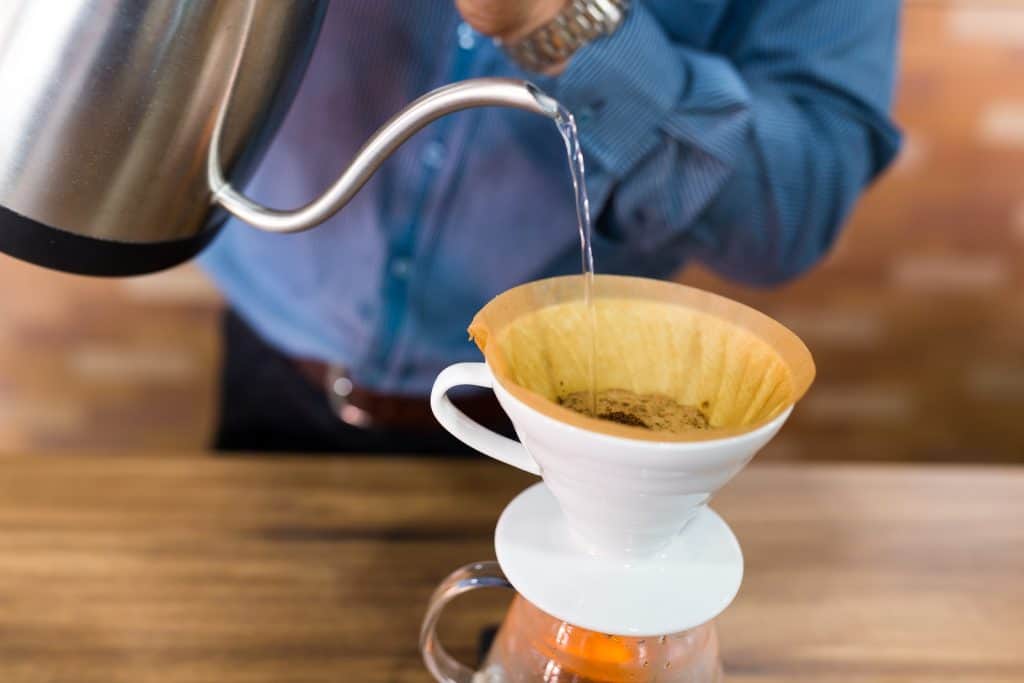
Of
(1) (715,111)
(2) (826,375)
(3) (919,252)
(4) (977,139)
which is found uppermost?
(1) (715,111)

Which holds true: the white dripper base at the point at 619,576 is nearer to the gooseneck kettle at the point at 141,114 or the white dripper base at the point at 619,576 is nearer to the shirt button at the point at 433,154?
the gooseneck kettle at the point at 141,114

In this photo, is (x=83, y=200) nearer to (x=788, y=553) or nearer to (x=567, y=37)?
(x=567, y=37)

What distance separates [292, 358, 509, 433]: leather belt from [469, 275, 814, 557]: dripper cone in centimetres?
59

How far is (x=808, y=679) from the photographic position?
711 mm

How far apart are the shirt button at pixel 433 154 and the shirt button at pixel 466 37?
0.10 meters

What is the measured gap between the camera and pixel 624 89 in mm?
873

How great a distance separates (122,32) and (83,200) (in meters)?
0.10

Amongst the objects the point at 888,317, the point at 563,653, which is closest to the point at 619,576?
the point at 563,653

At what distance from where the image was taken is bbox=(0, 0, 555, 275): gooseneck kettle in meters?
0.58

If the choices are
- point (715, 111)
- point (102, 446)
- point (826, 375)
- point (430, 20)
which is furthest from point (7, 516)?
point (826, 375)

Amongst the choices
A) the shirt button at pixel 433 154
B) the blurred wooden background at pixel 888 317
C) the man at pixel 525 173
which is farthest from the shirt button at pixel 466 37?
the blurred wooden background at pixel 888 317

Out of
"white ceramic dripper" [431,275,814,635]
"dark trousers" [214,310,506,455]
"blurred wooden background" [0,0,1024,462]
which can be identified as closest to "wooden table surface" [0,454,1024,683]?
"white ceramic dripper" [431,275,814,635]

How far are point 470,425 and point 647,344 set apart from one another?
10cm

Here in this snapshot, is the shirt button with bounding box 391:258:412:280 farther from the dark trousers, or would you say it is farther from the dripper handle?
the dripper handle
